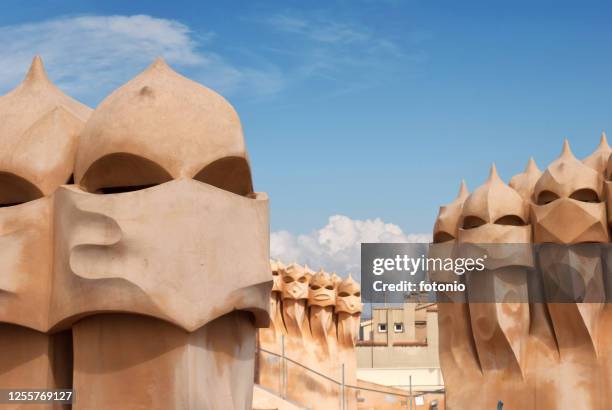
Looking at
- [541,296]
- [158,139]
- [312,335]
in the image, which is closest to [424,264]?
[541,296]

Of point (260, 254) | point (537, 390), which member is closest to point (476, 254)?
point (537, 390)

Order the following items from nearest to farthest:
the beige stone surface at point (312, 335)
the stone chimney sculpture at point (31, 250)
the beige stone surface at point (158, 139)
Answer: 1. the beige stone surface at point (158, 139)
2. the stone chimney sculpture at point (31, 250)
3. the beige stone surface at point (312, 335)

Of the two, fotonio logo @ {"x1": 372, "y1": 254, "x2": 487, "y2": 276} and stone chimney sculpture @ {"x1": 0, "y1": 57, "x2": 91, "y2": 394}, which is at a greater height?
fotonio logo @ {"x1": 372, "y1": 254, "x2": 487, "y2": 276}

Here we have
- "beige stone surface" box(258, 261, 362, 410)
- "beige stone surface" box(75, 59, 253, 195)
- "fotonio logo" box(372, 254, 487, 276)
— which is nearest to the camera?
"beige stone surface" box(75, 59, 253, 195)

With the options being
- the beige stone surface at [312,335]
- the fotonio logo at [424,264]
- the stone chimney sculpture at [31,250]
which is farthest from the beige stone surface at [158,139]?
the beige stone surface at [312,335]

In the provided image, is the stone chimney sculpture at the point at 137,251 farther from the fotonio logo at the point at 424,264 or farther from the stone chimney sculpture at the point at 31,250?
the fotonio logo at the point at 424,264

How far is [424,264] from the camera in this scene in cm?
1911

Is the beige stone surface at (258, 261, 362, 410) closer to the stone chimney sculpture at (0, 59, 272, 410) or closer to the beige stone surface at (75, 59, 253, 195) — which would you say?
the stone chimney sculpture at (0, 59, 272, 410)

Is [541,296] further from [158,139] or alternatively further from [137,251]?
[137,251]

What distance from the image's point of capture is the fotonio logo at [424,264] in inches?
642

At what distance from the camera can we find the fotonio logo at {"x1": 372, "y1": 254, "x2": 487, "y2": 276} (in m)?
16.3

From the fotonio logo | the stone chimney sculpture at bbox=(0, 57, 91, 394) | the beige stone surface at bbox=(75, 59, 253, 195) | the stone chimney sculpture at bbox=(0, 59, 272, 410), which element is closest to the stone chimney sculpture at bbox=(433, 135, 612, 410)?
the fotonio logo

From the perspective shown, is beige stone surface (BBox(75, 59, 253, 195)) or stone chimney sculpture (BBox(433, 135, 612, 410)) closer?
beige stone surface (BBox(75, 59, 253, 195))

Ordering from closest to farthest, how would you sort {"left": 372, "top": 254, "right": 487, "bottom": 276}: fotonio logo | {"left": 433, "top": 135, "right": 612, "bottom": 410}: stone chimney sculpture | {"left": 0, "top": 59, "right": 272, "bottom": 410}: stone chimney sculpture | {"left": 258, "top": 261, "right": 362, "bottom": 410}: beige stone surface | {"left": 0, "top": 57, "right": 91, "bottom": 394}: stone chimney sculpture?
{"left": 0, "top": 59, "right": 272, "bottom": 410}: stone chimney sculpture
{"left": 0, "top": 57, "right": 91, "bottom": 394}: stone chimney sculpture
{"left": 372, "top": 254, "right": 487, "bottom": 276}: fotonio logo
{"left": 433, "top": 135, "right": 612, "bottom": 410}: stone chimney sculpture
{"left": 258, "top": 261, "right": 362, "bottom": 410}: beige stone surface
